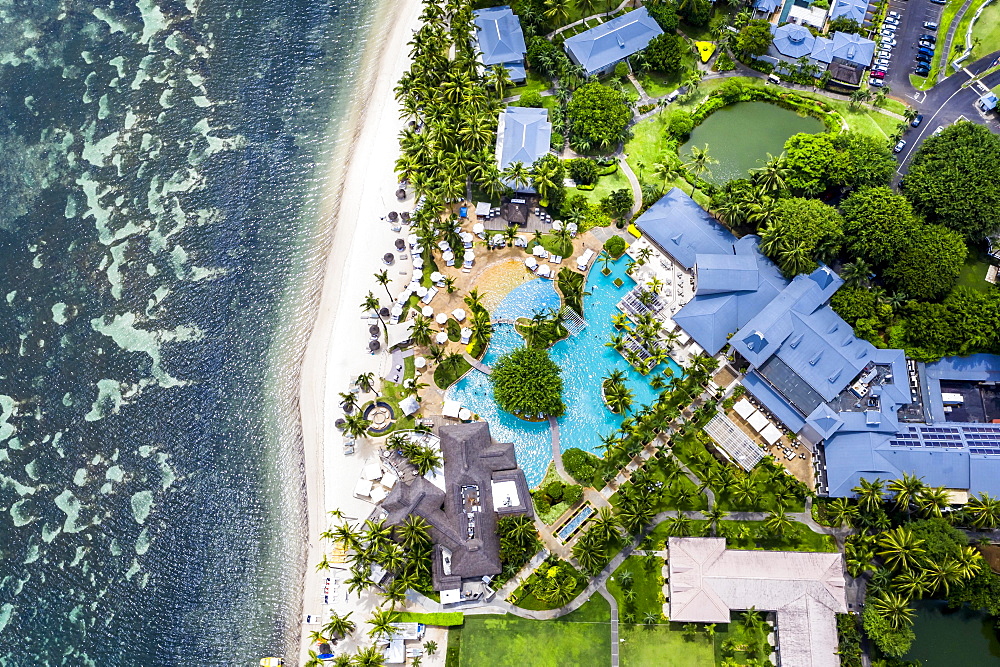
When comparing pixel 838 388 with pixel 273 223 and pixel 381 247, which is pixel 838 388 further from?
pixel 273 223

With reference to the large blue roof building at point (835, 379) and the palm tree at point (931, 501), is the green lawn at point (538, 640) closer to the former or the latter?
the large blue roof building at point (835, 379)

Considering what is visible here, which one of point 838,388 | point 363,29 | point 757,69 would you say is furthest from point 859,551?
point 363,29

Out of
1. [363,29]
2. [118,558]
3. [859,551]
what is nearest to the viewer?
[859,551]

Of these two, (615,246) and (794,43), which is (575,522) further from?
(794,43)

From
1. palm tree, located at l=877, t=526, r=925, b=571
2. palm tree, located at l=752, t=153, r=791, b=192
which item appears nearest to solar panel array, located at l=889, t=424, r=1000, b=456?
palm tree, located at l=877, t=526, r=925, b=571

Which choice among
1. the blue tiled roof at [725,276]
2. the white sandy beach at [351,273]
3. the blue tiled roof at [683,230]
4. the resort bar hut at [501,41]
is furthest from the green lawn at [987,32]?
the white sandy beach at [351,273]
